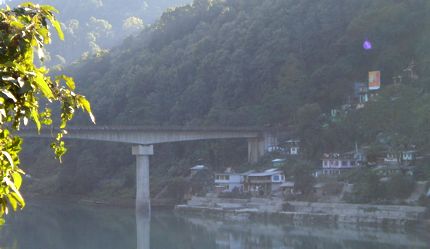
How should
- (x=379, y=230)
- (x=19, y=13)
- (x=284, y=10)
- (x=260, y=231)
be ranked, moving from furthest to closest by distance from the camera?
(x=284, y=10) → (x=260, y=231) → (x=379, y=230) → (x=19, y=13)

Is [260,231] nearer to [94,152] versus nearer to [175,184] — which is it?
[175,184]

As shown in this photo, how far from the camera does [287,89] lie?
4162 cm

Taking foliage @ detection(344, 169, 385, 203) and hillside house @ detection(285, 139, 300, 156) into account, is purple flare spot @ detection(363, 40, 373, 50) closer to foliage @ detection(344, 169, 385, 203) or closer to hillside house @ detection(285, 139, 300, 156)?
hillside house @ detection(285, 139, 300, 156)

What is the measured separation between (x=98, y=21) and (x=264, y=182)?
8955cm

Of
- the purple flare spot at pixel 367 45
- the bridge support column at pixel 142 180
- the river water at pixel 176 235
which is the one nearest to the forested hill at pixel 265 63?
the purple flare spot at pixel 367 45

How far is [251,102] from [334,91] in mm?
6609

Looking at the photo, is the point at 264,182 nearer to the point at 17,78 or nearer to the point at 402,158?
the point at 402,158

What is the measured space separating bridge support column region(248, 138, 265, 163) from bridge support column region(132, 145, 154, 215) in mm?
6867

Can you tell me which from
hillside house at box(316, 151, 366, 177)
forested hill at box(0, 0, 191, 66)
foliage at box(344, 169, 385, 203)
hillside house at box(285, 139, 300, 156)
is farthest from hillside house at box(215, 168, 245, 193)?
forested hill at box(0, 0, 191, 66)

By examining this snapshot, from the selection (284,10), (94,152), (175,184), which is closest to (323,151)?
(175,184)

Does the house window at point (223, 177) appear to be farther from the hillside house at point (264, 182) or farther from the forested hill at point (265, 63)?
the forested hill at point (265, 63)

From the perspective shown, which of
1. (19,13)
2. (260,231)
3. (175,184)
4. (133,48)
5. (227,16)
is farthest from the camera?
(133,48)

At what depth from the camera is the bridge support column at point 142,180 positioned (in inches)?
1398

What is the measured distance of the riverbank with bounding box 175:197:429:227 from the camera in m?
25.8
